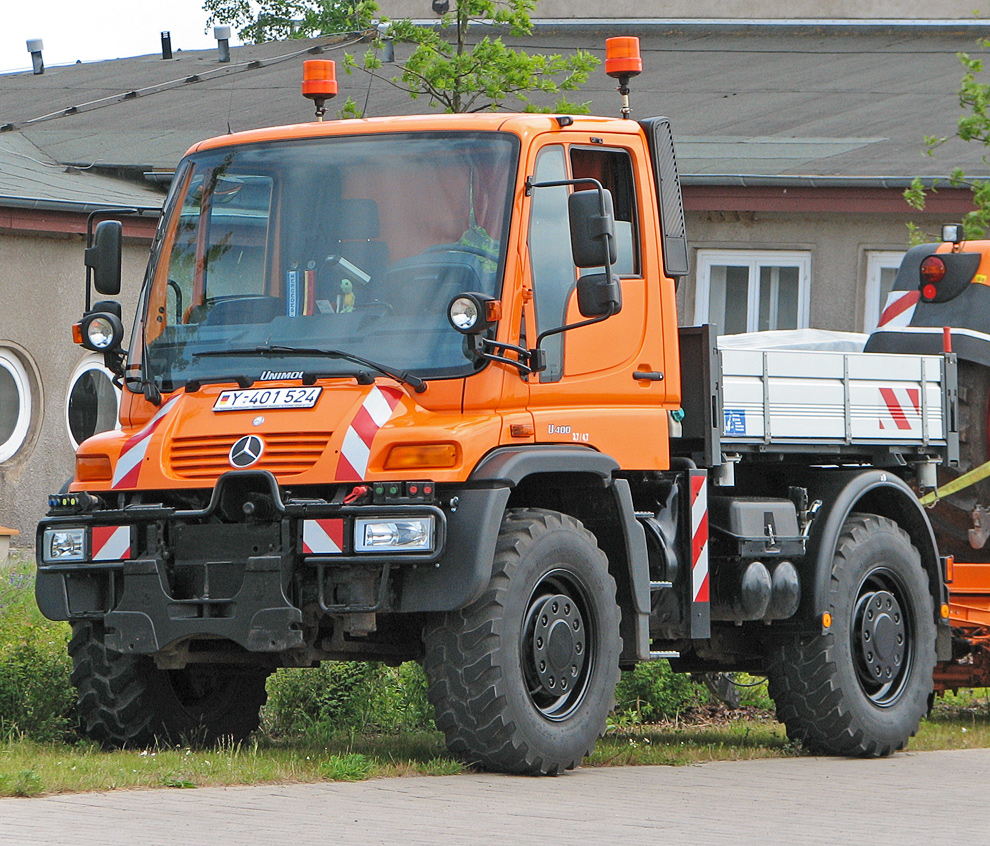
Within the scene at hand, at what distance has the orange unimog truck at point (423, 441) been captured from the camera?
8.27 meters

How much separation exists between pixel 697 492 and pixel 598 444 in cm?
88

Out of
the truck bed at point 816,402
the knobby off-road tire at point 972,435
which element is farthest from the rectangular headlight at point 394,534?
the knobby off-road tire at point 972,435

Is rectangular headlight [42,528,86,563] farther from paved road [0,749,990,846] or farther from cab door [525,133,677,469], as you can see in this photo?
cab door [525,133,677,469]

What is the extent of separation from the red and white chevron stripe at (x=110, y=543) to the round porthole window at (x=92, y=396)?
32.5 feet

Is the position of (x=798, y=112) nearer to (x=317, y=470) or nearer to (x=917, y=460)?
(x=917, y=460)

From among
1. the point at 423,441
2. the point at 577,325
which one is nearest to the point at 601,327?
the point at 577,325

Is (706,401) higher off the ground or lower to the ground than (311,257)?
lower

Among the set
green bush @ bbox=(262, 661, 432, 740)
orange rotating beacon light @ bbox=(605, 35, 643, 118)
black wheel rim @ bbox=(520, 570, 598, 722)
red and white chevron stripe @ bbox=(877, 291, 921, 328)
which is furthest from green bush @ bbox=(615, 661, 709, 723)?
orange rotating beacon light @ bbox=(605, 35, 643, 118)

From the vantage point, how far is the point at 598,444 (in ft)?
29.5

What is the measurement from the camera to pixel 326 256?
29.3 feet

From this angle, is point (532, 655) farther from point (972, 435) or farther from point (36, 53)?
point (36, 53)

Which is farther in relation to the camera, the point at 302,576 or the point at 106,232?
the point at 106,232

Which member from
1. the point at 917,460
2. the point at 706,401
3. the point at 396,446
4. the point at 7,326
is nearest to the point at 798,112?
the point at 7,326

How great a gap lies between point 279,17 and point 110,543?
5052 cm
